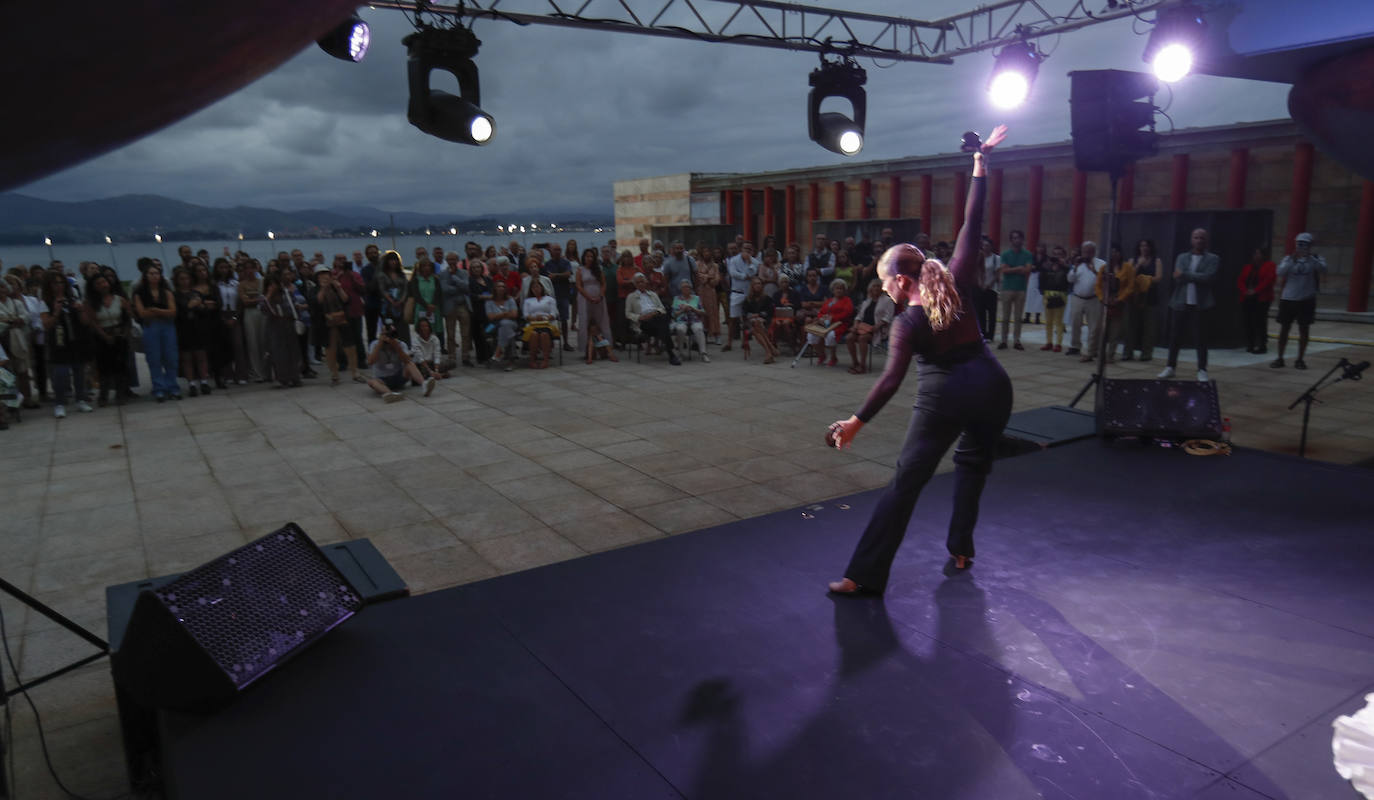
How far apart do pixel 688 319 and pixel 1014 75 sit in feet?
16.6

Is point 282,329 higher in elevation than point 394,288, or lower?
lower

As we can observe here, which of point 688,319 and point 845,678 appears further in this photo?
point 688,319

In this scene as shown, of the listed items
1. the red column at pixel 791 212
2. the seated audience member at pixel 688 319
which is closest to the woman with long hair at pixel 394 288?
the seated audience member at pixel 688 319

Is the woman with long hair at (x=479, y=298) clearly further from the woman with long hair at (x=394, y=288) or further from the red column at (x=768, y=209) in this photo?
the red column at (x=768, y=209)

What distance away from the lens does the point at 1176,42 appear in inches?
284

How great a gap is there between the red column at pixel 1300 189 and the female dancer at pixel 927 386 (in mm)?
13343

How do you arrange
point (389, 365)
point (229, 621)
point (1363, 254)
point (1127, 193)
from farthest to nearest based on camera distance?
1. point (1127, 193)
2. point (1363, 254)
3. point (389, 365)
4. point (229, 621)

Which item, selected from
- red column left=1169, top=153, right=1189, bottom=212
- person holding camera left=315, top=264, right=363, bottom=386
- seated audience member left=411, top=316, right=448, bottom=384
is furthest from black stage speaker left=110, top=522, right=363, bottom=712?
red column left=1169, top=153, right=1189, bottom=212

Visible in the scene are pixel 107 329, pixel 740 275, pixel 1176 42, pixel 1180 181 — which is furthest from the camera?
pixel 1180 181

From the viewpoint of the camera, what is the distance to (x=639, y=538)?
16.3ft

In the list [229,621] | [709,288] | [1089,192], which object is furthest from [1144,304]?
[229,621]

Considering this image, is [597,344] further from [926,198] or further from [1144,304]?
[926,198]

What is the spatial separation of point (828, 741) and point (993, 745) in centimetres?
54

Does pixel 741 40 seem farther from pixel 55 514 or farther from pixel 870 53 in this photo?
pixel 55 514
